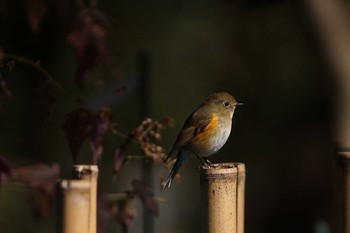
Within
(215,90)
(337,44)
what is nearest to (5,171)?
(337,44)

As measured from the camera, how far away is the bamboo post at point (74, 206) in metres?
2.05

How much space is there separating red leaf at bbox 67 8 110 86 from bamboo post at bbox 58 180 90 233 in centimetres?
80

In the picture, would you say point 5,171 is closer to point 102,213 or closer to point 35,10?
point 102,213

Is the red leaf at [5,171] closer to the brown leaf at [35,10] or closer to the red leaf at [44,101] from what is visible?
the red leaf at [44,101]

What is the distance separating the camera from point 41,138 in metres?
6.41

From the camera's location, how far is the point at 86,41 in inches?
111

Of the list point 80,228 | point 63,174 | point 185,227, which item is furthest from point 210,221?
point 185,227

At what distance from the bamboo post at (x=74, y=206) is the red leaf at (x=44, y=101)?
920mm

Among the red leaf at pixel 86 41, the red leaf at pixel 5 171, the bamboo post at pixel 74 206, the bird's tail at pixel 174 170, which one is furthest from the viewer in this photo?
the bird's tail at pixel 174 170

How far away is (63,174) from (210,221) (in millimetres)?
3801

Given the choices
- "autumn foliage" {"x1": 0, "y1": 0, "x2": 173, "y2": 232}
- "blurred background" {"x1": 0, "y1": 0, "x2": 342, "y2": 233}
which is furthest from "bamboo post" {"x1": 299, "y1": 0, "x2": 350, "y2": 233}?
"blurred background" {"x1": 0, "y1": 0, "x2": 342, "y2": 233}

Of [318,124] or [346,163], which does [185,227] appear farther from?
[346,163]

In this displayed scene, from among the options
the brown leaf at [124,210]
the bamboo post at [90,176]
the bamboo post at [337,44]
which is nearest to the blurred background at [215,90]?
the bamboo post at [337,44]

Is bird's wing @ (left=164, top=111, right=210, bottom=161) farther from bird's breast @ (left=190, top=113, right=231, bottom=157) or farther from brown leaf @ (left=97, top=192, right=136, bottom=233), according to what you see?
brown leaf @ (left=97, top=192, right=136, bottom=233)
